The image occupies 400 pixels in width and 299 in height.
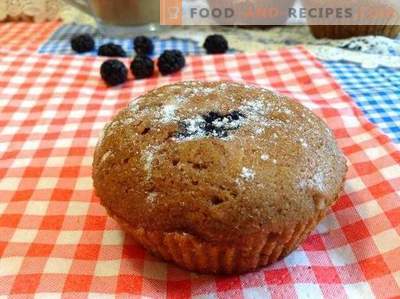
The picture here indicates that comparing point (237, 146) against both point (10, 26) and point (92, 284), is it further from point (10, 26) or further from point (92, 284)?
point (10, 26)

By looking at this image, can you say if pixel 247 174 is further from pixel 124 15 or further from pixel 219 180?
pixel 124 15

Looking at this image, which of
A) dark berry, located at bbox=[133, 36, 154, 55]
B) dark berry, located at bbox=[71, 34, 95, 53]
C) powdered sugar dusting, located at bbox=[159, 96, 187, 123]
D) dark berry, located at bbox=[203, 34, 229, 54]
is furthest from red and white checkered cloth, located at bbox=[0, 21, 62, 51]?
powdered sugar dusting, located at bbox=[159, 96, 187, 123]

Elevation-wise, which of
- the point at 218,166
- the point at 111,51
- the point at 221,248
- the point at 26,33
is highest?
the point at 218,166

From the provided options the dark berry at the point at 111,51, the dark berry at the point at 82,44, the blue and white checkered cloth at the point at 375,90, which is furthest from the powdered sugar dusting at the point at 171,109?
the dark berry at the point at 82,44

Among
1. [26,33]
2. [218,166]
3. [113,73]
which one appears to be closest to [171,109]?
[218,166]

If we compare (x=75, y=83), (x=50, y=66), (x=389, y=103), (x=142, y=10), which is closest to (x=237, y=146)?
(x=389, y=103)

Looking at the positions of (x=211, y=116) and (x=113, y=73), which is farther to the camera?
(x=113, y=73)
